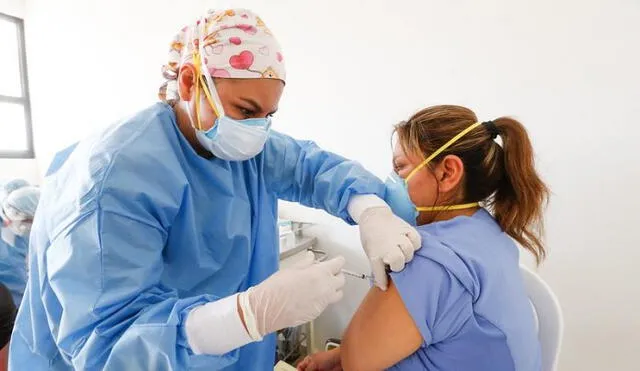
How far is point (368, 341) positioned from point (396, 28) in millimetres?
1499

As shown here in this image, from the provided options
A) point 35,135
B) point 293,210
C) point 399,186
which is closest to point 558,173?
point 399,186

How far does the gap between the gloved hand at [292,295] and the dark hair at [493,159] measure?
465 mm

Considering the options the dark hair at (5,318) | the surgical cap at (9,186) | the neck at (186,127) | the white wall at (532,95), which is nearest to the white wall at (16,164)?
the surgical cap at (9,186)

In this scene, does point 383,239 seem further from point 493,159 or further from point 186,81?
point 186,81

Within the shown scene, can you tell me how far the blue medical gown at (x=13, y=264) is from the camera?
1789mm

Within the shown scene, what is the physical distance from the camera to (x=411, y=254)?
735mm

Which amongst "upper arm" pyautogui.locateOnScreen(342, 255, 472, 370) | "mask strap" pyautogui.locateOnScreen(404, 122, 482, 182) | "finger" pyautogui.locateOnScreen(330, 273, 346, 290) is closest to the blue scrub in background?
"upper arm" pyautogui.locateOnScreen(342, 255, 472, 370)

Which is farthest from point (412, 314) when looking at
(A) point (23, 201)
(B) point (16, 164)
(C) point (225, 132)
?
(B) point (16, 164)

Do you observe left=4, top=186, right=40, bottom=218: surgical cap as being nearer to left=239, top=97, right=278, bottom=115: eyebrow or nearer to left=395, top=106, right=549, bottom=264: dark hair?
left=239, top=97, right=278, bottom=115: eyebrow

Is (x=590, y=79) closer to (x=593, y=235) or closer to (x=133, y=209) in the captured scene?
(x=593, y=235)

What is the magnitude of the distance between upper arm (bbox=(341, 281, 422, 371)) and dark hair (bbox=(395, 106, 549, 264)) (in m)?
0.37

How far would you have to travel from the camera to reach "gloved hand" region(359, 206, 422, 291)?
2.40 feet

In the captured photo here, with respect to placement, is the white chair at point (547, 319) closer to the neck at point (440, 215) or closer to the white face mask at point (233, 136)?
the neck at point (440, 215)

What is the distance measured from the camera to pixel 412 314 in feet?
2.30
